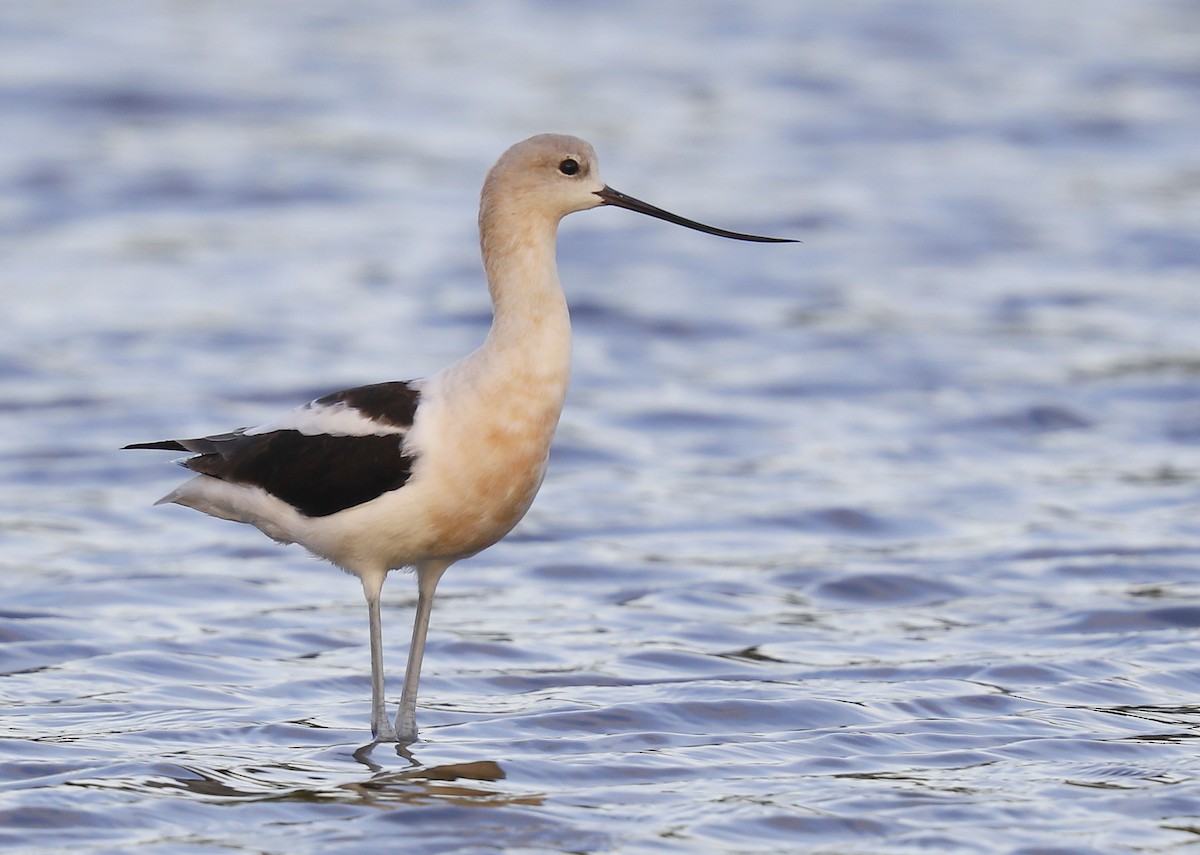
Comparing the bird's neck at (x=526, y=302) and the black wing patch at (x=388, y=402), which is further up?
the bird's neck at (x=526, y=302)

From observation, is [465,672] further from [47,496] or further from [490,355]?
[47,496]

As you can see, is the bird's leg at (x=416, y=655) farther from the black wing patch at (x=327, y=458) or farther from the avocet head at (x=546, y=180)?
the avocet head at (x=546, y=180)

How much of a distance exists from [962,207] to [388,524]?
12.6 m

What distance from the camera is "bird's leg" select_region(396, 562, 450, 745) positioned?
689 cm

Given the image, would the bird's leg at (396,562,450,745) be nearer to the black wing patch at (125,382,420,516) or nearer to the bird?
the bird

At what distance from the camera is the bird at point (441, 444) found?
6473 mm

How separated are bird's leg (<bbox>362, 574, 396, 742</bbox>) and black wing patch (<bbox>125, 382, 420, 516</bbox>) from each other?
0.35 metres

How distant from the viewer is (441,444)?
6457 mm

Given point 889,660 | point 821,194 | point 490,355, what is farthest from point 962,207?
point 490,355

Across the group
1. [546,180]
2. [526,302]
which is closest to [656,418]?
[546,180]

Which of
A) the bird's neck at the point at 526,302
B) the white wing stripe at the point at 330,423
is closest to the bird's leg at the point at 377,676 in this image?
the white wing stripe at the point at 330,423

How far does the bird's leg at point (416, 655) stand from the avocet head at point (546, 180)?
127cm

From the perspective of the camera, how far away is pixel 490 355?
6578mm

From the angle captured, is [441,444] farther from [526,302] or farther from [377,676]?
[377,676]
